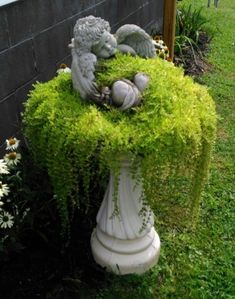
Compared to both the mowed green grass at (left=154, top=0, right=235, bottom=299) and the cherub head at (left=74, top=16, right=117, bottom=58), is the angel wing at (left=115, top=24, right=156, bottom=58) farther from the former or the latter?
the mowed green grass at (left=154, top=0, right=235, bottom=299)

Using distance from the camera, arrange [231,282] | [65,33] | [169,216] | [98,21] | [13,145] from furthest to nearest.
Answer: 1. [65,33]
2. [169,216]
3. [231,282]
4. [13,145]
5. [98,21]

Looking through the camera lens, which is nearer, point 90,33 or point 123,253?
point 90,33

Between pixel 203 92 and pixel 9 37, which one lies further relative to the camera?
pixel 9 37

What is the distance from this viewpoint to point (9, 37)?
9.04 feet

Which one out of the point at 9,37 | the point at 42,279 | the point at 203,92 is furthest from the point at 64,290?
the point at 9,37

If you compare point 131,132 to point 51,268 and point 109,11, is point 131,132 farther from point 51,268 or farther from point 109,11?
point 109,11

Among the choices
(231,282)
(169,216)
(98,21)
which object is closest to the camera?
(98,21)

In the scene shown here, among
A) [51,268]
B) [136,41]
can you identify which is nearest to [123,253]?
[51,268]

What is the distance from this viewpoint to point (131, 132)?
2.02 meters

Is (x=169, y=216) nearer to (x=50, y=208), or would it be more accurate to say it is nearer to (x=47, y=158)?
(x=50, y=208)

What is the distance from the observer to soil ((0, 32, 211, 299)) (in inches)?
99.7

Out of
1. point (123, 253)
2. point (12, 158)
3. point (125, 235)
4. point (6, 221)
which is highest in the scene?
point (12, 158)

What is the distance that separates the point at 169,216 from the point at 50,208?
2.88 ft

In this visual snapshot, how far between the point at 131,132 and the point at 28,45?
1.33 metres
